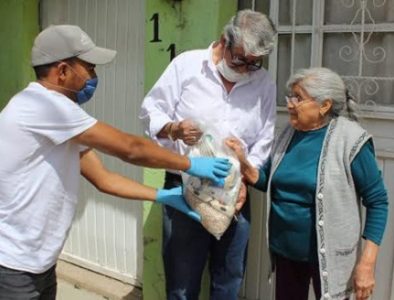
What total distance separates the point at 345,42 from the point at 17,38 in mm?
2641

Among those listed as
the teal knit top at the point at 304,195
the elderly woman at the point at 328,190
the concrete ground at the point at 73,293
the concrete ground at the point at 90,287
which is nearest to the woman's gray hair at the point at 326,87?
the elderly woman at the point at 328,190

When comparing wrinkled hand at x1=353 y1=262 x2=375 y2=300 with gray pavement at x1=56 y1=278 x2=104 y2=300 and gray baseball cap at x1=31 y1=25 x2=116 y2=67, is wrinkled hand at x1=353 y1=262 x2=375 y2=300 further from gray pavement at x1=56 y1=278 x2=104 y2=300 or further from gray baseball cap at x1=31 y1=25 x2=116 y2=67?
gray pavement at x1=56 y1=278 x2=104 y2=300

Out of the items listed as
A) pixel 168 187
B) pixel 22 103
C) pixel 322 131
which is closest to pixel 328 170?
pixel 322 131

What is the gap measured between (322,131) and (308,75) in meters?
0.24

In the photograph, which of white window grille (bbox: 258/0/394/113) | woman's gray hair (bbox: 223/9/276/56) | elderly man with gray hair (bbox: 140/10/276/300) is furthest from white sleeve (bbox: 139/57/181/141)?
white window grille (bbox: 258/0/394/113)

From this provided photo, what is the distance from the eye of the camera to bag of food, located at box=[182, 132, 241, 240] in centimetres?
252

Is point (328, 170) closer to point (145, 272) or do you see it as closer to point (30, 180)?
point (30, 180)

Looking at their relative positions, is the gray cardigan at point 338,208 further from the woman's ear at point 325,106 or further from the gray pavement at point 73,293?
the gray pavement at point 73,293

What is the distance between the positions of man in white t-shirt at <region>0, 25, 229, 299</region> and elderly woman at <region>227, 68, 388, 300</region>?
569 mm

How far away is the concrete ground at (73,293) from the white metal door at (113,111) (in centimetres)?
24

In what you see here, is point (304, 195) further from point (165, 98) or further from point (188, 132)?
point (165, 98)

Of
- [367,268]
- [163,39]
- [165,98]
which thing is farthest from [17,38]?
[367,268]

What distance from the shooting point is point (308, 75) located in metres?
2.45

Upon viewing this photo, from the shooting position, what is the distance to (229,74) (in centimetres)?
265
